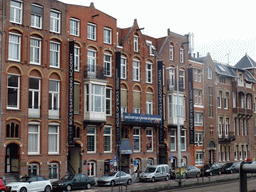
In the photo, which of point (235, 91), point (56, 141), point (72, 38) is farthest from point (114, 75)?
point (235, 91)

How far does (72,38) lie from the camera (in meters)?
38.5

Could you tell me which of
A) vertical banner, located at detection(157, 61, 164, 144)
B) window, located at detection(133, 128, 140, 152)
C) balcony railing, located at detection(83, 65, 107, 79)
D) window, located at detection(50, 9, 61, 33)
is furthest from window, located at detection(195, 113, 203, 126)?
window, located at detection(50, 9, 61, 33)

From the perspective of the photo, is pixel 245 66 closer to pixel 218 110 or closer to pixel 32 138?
pixel 218 110

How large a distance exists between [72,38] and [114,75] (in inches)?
269

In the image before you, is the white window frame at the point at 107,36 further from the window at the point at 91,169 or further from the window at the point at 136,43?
the window at the point at 91,169

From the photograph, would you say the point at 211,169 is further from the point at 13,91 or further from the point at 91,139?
the point at 13,91

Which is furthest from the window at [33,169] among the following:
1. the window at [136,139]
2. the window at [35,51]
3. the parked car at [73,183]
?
the window at [136,139]

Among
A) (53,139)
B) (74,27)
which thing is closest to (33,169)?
(53,139)

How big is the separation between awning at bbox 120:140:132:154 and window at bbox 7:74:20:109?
536 inches

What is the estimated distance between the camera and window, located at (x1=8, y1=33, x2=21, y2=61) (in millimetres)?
33625

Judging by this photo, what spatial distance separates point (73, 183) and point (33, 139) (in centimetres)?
676

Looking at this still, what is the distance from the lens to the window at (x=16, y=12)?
1332 inches

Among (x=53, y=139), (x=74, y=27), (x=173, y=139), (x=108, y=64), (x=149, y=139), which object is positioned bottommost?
(x=173, y=139)

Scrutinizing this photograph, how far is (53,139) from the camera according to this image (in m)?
36.1
